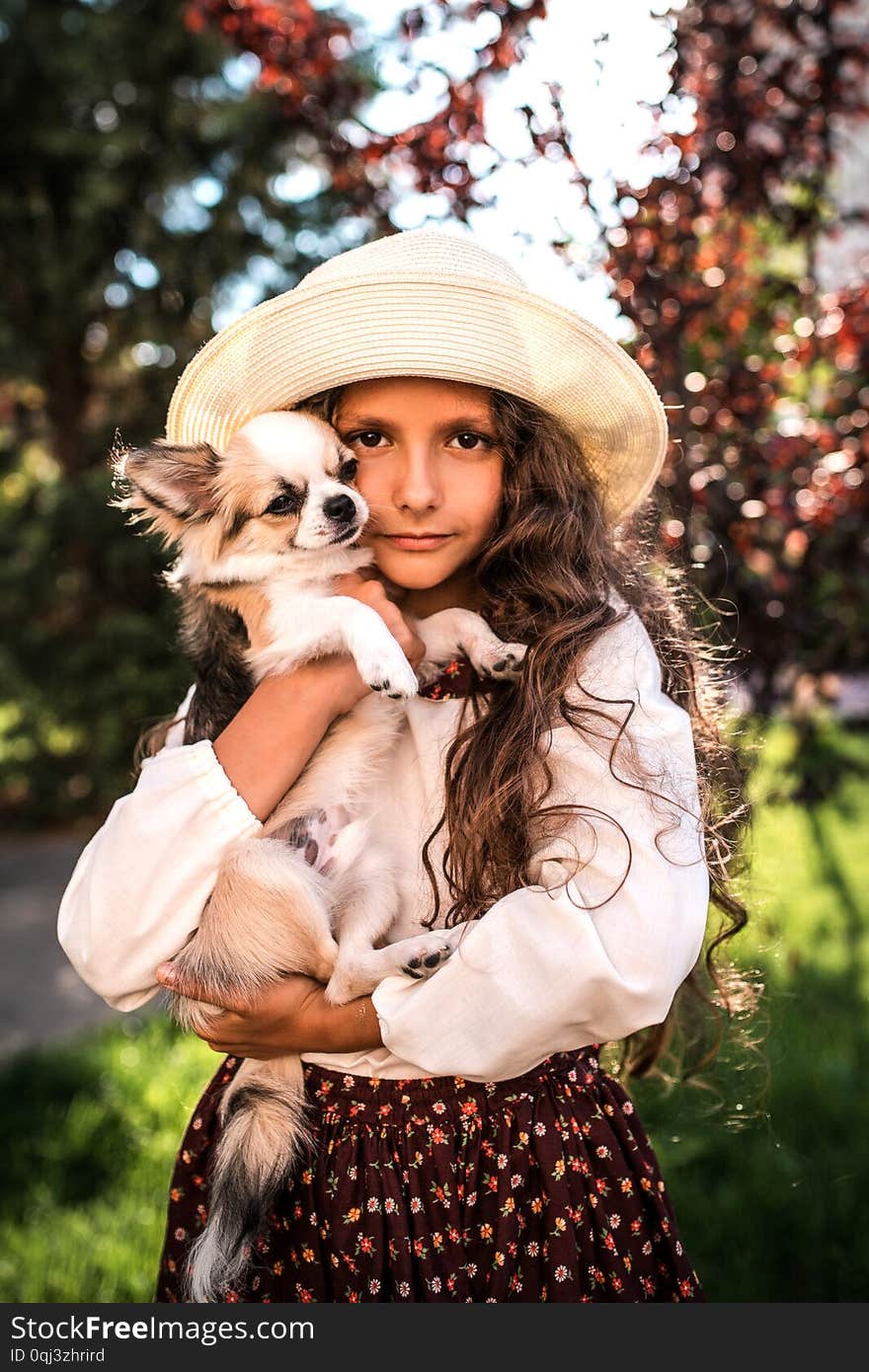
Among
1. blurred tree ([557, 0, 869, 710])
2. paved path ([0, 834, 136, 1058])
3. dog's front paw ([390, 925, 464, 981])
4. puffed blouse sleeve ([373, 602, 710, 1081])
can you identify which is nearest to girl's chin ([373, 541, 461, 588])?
puffed blouse sleeve ([373, 602, 710, 1081])

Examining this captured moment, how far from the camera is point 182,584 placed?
7.38 ft

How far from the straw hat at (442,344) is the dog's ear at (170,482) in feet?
0.42

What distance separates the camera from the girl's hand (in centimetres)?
173

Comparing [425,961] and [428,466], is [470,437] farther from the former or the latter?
[425,961]

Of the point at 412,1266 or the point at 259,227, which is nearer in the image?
the point at 412,1266

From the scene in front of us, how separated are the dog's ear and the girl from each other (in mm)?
139

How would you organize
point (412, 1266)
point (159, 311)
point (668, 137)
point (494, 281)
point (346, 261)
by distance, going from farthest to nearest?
point (159, 311), point (668, 137), point (346, 261), point (494, 281), point (412, 1266)

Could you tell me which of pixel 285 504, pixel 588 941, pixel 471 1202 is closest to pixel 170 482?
pixel 285 504

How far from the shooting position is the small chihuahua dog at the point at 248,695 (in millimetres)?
1788

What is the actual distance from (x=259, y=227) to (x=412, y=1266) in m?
6.52

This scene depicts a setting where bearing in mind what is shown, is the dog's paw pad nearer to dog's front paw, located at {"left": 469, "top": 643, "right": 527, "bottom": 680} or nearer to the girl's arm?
the girl's arm

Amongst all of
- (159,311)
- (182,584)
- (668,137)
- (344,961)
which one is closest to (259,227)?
(159,311)
